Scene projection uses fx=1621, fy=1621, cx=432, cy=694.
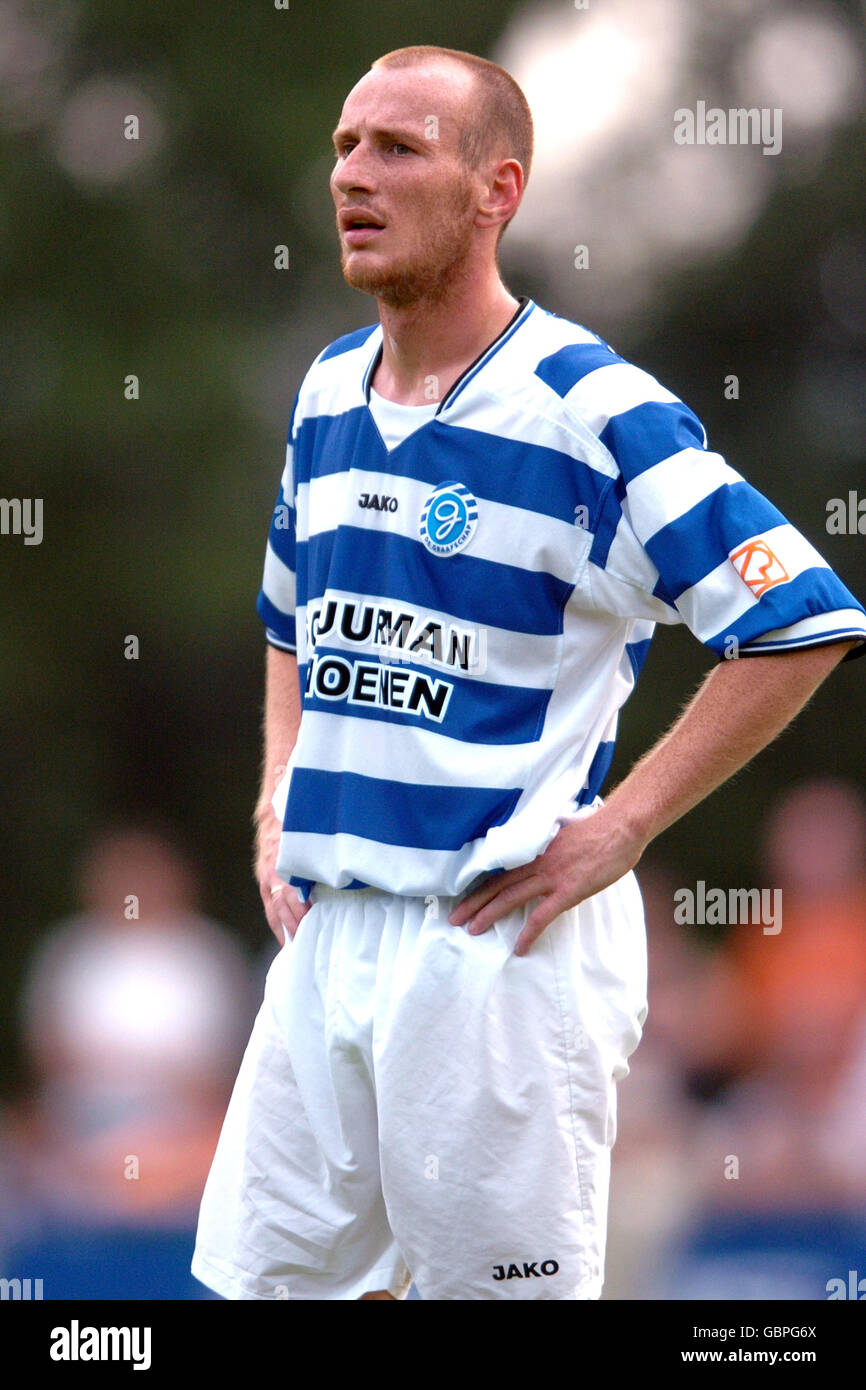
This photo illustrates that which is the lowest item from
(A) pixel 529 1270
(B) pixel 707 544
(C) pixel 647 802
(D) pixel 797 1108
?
(A) pixel 529 1270

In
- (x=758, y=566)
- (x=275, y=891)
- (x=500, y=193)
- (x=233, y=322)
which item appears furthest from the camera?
(x=233, y=322)

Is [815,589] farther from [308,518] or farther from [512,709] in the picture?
[308,518]

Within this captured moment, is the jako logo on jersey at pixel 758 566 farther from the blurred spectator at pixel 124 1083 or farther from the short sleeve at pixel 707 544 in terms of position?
the blurred spectator at pixel 124 1083

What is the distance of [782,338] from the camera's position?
502 cm

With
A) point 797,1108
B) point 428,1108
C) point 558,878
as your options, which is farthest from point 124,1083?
point 558,878

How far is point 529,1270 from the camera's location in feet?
5.92

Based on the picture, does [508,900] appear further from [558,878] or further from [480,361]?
[480,361]

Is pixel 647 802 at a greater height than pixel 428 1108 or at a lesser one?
greater

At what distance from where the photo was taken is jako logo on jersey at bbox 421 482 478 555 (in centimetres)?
183

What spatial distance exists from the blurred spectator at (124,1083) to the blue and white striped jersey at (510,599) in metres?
2.00

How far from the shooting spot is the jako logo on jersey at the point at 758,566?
67.8 inches

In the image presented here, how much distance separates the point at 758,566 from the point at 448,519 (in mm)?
355

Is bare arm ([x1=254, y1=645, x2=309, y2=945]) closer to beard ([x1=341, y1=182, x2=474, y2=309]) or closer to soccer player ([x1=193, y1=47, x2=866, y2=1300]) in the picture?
soccer player ([x1=193, y1=47, x2=866, y2=1300])

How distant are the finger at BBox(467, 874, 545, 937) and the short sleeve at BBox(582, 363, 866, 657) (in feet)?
1.10
